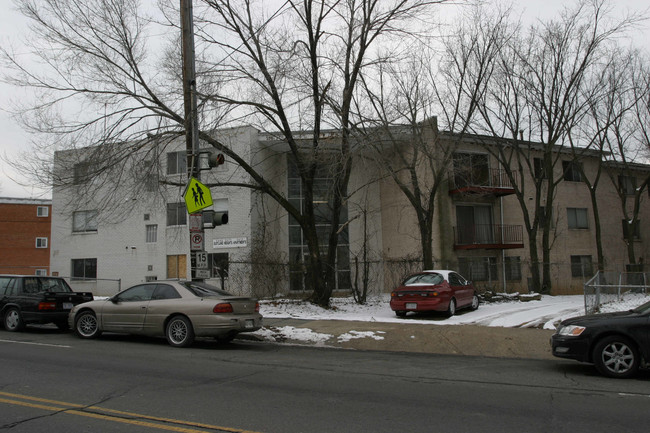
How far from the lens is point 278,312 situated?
16516mm

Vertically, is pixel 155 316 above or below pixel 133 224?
below

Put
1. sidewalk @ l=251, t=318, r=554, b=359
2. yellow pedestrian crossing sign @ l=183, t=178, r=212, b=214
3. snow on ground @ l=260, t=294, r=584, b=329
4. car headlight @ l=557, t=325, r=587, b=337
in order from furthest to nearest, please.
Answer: snow on ground @ l=260, t=294, r=584, b=329 → yellow pedestrian crossing sign @ l=183, t=178, r=212, b=214 → sidewalk @ l=251, t=318, r=554, b=359 → car headlight @ l=557, t=325, r=587, b=337

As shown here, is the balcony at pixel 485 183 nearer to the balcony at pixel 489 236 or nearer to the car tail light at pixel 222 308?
the balcony at pixel 489 236

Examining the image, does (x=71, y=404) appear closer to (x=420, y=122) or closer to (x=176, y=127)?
(x=176, y=127)

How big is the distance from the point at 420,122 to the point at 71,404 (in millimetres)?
15940

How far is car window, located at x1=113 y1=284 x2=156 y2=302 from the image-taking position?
11141 millimetres

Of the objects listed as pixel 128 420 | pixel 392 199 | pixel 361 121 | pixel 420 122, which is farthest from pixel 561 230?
pixel 128 420

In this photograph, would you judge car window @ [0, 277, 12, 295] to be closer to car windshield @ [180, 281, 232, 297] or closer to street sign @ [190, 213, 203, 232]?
street sign @ [190, 213, 203, 232]

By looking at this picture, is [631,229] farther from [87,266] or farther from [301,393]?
[87,266]

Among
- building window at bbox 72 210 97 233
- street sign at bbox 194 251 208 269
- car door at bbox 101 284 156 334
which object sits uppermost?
building window at bbox 72 210 97 233

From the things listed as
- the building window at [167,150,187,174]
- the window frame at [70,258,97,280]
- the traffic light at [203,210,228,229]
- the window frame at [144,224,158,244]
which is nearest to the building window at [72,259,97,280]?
the window frame at [70,258,97,280]

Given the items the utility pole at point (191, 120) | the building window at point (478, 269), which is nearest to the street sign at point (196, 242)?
the utility pole at point (191, 120)

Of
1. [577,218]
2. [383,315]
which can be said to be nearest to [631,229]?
[577,218]

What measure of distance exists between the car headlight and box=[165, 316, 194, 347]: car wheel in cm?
696
